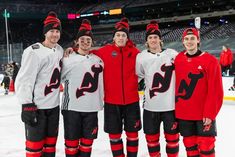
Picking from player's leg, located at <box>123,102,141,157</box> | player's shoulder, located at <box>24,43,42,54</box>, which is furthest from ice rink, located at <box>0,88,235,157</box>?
player's shoulder, located at <box>24,43,42,54</box>

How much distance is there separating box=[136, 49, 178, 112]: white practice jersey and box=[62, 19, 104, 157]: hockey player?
1.62 ft

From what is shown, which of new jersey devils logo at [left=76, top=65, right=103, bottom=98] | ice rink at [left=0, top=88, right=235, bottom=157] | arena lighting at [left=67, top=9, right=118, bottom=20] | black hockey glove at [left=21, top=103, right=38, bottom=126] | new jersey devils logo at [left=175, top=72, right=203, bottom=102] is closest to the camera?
black hockey glove at [left=21, top=103, right=38, bottom=126]

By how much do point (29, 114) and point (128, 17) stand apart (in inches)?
957

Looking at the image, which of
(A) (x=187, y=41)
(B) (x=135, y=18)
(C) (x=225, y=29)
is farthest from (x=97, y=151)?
(B) (x=135, y=18)

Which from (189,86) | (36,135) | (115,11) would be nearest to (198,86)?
(189,86)

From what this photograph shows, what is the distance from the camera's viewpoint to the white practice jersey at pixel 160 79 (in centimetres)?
313

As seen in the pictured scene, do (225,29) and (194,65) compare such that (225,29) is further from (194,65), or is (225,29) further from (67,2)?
(194,65)

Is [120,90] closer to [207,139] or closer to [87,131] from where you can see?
[87,131]

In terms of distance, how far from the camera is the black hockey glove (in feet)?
9.09

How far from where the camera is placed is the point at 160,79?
3.14 meters

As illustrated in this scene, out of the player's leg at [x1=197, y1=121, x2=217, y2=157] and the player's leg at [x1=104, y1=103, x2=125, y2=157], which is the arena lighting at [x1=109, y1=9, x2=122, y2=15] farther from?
the player's leg at [x1=197, y1=121, x2=217, y2=157]

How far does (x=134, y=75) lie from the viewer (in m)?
3.29

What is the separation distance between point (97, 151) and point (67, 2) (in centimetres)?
2745

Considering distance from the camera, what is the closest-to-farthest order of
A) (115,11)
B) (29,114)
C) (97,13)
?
(29,114) < (115,11) < (97,13)
